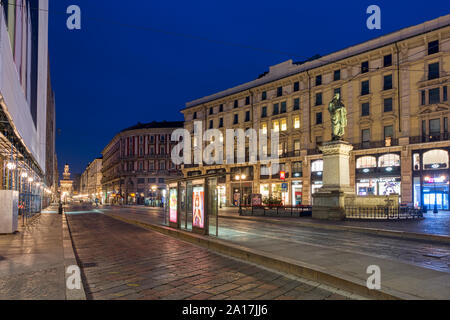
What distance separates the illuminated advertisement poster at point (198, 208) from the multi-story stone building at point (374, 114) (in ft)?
46.3

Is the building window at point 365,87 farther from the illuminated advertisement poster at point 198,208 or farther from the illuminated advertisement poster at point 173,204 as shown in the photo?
the illuminated advertisement poster at point 198,208

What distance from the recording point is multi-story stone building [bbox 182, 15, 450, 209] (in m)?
34.7

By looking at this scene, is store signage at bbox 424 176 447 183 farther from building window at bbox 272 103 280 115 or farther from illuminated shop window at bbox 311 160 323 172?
building window at bbox 272 103 280 115

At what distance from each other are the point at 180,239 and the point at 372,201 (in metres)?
13.4

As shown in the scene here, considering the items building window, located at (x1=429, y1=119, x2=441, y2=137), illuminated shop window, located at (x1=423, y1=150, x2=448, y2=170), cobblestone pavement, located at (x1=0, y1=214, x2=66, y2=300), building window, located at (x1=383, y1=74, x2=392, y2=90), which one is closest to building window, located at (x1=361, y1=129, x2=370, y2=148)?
building window, located at (x1=383, y1=74, x2=392, y2=90)

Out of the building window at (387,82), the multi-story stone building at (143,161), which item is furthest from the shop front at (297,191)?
the multi-story stone building at (143,161)

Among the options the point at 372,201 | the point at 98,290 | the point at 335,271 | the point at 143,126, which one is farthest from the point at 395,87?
the point at 143,126

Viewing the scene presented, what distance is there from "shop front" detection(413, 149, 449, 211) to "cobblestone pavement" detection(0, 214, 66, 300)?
34240 millimetres

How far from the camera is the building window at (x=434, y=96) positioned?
114 feet

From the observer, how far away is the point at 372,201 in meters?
21.4

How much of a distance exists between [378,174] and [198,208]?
30.6 m

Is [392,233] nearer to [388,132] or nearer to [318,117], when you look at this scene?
[388,132]

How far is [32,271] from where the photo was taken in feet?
23.6
